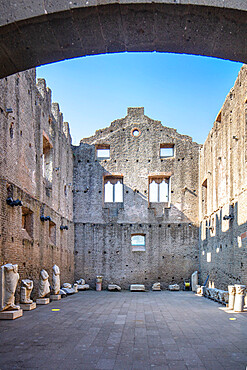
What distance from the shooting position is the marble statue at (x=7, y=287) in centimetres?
821

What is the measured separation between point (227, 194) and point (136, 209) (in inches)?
275

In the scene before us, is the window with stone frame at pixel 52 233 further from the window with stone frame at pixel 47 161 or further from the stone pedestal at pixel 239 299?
the stone pedestal at pixel 239 299

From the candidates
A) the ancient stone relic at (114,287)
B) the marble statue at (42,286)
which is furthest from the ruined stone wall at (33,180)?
the ancient stone relic at (114,287)

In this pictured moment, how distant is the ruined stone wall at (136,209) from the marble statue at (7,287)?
10557 millimetres

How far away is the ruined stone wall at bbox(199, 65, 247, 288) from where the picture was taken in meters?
11.4

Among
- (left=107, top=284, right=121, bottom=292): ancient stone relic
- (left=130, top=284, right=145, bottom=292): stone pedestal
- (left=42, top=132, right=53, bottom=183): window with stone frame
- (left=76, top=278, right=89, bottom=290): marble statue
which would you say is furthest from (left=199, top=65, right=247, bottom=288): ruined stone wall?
(left=42, top=132, right=53, bottom=183): window with stone frame

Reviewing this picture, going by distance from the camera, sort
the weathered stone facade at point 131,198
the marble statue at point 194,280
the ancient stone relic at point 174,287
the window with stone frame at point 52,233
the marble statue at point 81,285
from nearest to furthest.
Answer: the weathered stone facade at point 131,198
the window with stone frame at point 52,233
the marble statue at point 194,280
the marble statue at point 81,285
the ancient stone relic at point 174,287

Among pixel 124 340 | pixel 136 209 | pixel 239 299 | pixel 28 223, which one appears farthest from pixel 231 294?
pixel 136 209

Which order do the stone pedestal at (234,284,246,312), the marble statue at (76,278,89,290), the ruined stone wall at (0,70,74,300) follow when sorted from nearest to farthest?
the stone pedestal at (234,284,246,312) < the ruined stone wall at (0,70,74,300) < the marble statue at (76,278,89,290)

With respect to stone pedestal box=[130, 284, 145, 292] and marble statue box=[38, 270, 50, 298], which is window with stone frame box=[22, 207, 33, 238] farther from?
stone pedestal box=[130, 284, 145, 292]

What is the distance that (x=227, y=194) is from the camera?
13125 millimetres

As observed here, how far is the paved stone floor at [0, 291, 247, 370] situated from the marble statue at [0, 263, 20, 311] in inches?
20.8

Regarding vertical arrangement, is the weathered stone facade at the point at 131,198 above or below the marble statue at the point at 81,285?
above

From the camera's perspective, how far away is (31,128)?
1298 cm
